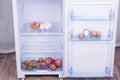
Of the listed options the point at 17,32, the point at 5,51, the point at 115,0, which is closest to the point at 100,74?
the point at 115,0

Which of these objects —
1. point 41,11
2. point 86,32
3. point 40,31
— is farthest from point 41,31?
point 86,32

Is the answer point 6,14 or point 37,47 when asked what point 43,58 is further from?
point 6,14

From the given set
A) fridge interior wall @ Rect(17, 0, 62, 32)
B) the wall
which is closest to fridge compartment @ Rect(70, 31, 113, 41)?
fridge interior wall @ Rect(17, 0, 62, 32)

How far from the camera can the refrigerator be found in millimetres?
2438

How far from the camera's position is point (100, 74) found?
265 centimetres

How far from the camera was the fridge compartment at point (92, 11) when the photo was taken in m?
2.41

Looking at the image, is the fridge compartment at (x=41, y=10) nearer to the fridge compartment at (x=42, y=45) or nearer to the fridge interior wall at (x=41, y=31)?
the fridge interior wall at (x=41, y=31)

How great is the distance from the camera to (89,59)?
259 cm

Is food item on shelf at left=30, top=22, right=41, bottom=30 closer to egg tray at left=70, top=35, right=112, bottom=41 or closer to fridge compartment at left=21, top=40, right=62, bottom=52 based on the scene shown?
fridge compartment at left=21, top=40, right=62, bottom=52

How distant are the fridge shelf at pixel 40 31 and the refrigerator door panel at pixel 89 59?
30 cm

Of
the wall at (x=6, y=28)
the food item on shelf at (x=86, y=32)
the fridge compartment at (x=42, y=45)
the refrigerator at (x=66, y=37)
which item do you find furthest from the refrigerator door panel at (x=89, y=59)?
the wall at (x=6, y=28)

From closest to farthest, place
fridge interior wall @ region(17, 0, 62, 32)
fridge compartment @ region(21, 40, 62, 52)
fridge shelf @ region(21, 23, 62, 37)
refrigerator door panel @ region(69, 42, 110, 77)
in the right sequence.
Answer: refrigerator door panel @ region(69, 42, 110, 77), fridge shelf @ region(21, 23, 62, 37), fridge interior wall @ region(17, 0, 62, 32), fridge compartment @ region(21, 40, 62, 52)

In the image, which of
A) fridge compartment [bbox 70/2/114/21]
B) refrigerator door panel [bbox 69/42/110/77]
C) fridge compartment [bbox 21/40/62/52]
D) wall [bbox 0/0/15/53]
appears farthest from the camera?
wall [bbox 0/0/15/53]

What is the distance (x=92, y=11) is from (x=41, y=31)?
614mm
